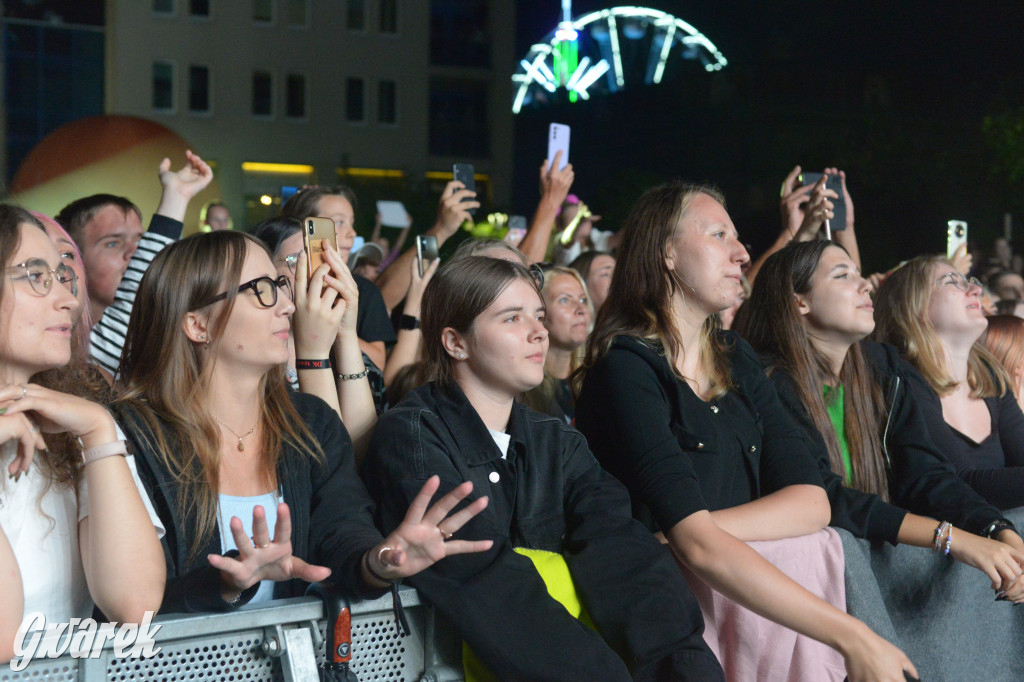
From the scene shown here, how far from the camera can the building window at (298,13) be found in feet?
98.0

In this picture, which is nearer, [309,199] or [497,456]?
[497,456]

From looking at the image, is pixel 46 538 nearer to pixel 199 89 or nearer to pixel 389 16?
pixel 199 89

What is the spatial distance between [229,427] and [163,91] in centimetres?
2875

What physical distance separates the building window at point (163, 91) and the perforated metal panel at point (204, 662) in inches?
1149

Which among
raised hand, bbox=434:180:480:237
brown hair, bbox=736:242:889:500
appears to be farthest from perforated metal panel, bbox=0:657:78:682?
raised hand, bbox=434:180:480:237

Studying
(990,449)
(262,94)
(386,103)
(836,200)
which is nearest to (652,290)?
(990,449)

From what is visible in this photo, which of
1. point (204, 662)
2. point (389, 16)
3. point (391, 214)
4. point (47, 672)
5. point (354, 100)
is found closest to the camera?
point (47, 672)

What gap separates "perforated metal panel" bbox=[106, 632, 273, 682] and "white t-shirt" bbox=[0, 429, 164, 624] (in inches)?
13.1

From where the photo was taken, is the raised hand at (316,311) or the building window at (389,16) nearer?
the raised hand at (316,311)

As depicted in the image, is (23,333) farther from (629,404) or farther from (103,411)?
(629,404)

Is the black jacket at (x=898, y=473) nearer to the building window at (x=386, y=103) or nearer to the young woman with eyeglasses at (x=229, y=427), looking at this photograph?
the young woman with eyeglasses at (x=229, y=427)

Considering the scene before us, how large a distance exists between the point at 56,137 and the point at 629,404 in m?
8.10

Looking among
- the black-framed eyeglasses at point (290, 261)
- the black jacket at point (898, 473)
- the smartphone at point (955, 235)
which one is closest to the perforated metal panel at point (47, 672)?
the black-framed eyeglasses at point (290, 261)

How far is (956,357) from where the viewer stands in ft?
13.4
